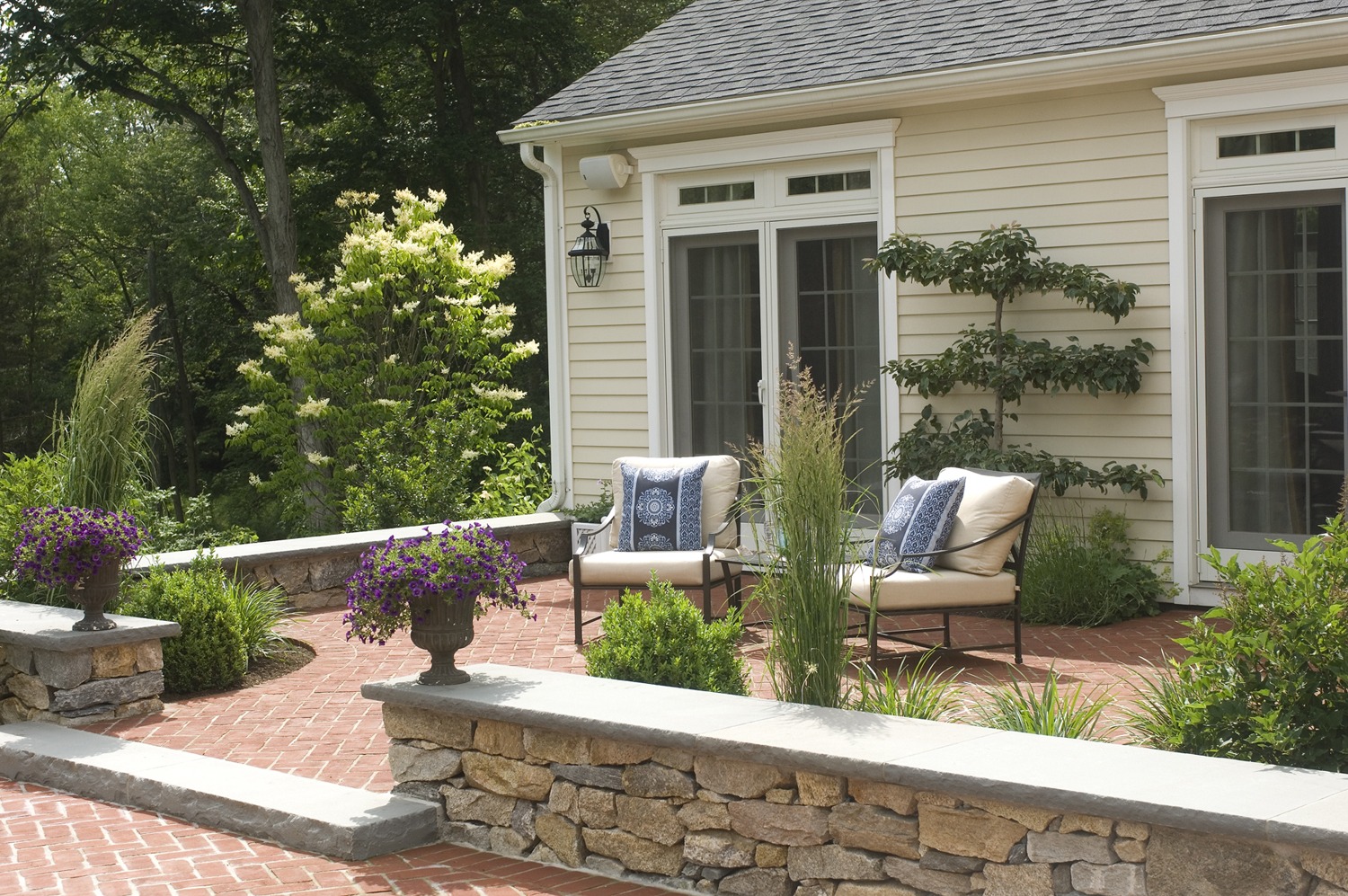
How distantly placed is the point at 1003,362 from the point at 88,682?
4990 millimetres

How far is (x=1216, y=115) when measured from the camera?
7.45 metres

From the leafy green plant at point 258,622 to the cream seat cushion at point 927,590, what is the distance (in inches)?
117

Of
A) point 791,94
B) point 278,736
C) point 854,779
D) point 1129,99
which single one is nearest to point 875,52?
point 791,94

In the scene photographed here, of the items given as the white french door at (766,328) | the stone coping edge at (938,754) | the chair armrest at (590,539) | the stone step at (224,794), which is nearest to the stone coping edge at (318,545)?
the chair armrest at (590,539)

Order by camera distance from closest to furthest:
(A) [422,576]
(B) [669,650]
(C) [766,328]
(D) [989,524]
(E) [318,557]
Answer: (A) [422,576]
(B) [669,650]
(D) [989,524]
(E) [318,557]
(C) [766,328]

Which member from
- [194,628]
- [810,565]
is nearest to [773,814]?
[810,565]

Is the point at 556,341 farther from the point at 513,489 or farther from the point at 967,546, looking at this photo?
the point at 967,546

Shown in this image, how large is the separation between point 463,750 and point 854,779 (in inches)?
58.8

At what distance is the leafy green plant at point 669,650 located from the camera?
4.89 m

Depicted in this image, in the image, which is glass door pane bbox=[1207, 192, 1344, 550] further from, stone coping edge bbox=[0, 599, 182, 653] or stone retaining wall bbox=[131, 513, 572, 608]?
stone coping edge bbox=[0, 599, 182, 653]

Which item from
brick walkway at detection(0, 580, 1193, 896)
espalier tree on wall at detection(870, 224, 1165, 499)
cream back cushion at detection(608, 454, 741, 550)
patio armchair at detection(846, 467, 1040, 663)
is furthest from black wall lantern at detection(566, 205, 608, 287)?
patio armchair at detection(846, 467, 1040, 663)

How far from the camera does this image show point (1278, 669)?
3635mm

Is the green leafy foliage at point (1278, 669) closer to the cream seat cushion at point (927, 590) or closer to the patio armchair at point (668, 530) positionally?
the cream seat cushion at point (927, 590)

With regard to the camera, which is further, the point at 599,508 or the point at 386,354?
the point at 386,354
